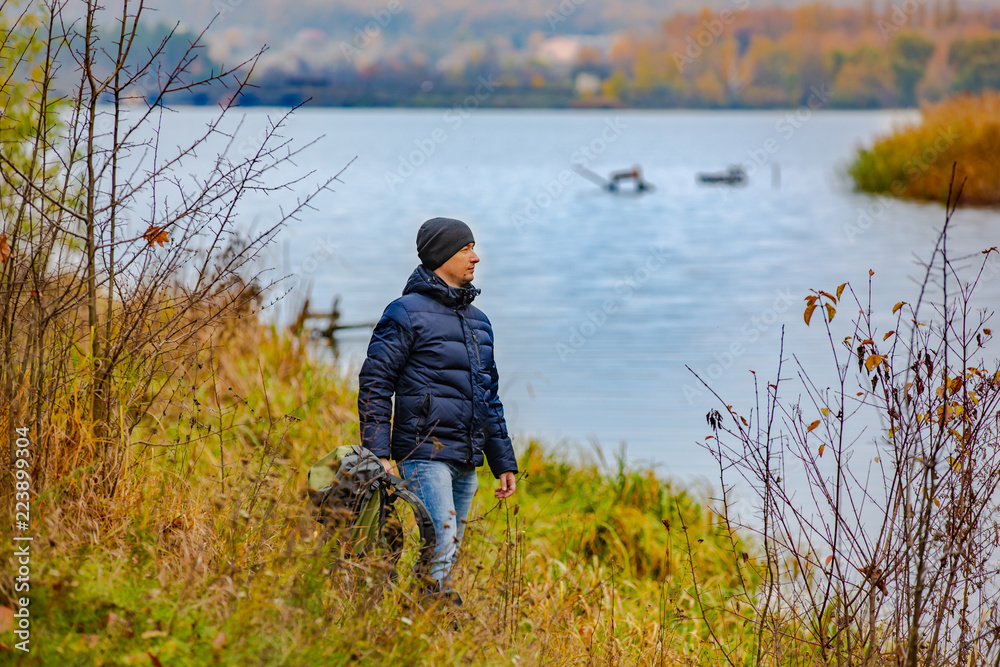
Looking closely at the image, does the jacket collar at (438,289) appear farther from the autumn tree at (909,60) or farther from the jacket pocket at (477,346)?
the autumn tree at (909,60)

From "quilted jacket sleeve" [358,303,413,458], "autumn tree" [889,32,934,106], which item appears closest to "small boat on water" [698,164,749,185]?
"autumn tree" [889,32,934,106]

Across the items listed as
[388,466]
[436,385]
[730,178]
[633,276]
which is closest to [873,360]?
[436,385]

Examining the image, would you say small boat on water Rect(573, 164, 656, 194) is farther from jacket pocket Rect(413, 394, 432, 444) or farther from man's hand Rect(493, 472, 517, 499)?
jacket pocket Rect(413, 394, 432, 444)

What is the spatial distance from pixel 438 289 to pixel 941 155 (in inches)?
1067

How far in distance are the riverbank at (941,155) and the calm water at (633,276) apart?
2.68ft

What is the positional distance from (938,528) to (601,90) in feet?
375

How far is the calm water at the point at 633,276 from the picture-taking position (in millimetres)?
11117

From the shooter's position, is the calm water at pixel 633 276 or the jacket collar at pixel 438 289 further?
the calm water at pixel 633 276

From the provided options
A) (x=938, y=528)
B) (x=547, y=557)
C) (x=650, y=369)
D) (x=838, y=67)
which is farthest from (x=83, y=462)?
(x=838, y=67)

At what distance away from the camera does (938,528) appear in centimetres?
385

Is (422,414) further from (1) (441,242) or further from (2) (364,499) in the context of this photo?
(1) (441,242)

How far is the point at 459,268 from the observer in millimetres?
4348

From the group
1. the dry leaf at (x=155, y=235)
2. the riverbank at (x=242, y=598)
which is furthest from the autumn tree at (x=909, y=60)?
the dry leaf at (x=155, y=235)

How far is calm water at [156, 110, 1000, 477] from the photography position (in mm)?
11117
